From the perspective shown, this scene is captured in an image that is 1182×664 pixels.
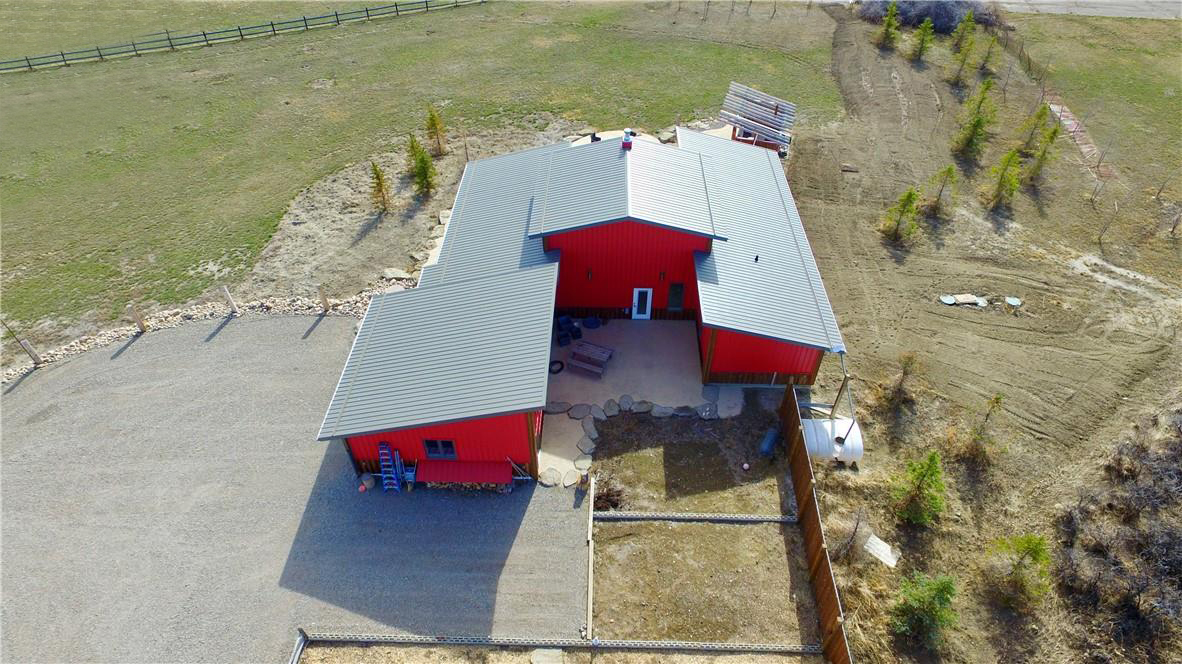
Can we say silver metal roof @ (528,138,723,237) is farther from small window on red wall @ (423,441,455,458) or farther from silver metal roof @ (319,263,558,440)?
small window on red wall @ (423,441,455,458)

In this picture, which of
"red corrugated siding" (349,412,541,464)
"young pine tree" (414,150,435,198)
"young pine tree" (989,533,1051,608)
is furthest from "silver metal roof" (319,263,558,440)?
"young pine tree" (989,533,1051,608)

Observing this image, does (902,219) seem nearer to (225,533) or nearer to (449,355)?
(449,355)

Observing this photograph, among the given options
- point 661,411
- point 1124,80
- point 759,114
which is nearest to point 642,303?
point 661,411

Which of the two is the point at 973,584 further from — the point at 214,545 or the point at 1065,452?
the point at 214,545

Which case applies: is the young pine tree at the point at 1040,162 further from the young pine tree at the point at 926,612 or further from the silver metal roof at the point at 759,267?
the young pine tree at the point at 926,612

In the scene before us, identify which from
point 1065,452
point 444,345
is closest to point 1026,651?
point 1065,452

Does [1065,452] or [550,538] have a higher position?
[1065,452]
